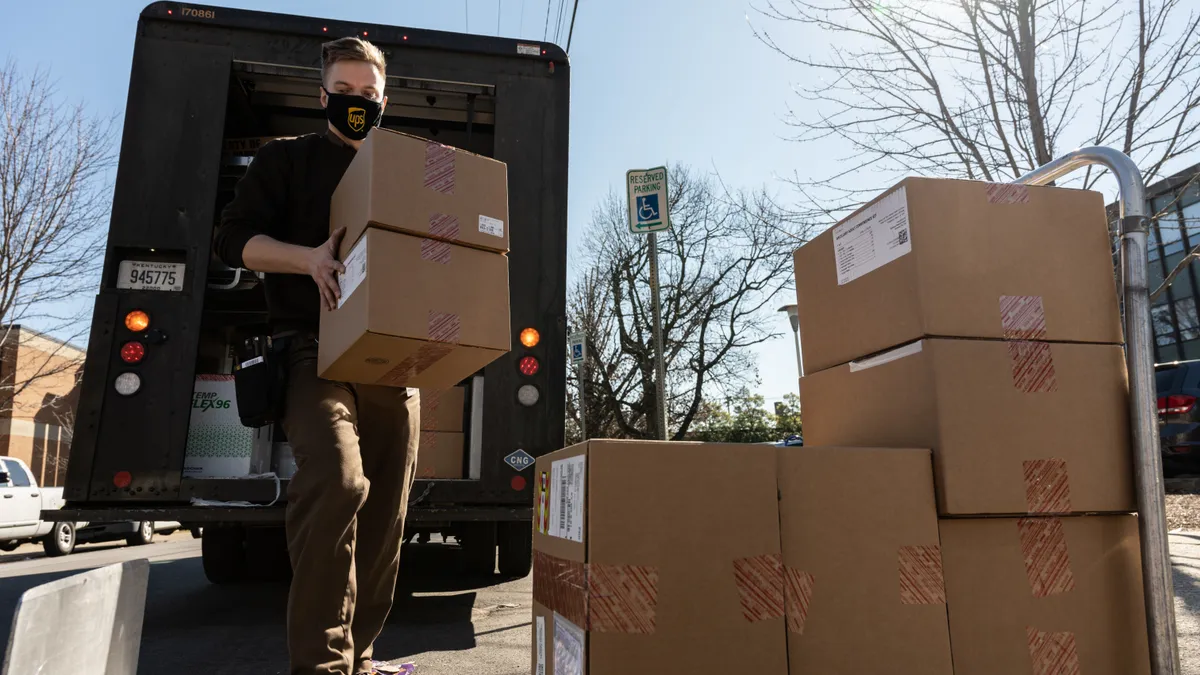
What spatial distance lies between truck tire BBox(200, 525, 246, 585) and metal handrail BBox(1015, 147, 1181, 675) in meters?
4.49

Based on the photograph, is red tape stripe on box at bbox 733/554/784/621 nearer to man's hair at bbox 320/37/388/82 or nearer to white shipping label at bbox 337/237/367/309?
white shipping label at bbox 337/237/367/309

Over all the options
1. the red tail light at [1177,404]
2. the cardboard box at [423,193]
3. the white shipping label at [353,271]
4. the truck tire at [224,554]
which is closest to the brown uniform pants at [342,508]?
the white shipping label at [353,271]

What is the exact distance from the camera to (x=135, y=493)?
3.30 m

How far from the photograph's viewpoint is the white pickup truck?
948 cm

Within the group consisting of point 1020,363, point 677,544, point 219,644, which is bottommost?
point 219,644

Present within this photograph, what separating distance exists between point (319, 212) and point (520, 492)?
6.15 feet

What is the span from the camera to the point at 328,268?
1940 mm

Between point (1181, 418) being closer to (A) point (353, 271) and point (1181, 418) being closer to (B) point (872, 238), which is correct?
(B) point (872, 238)

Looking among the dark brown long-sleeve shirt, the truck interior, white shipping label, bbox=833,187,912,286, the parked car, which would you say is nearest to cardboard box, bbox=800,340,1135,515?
white shipping label, bbox=833,187,912,286

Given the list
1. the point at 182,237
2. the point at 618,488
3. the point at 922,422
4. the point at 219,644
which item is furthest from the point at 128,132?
the point at 922,422

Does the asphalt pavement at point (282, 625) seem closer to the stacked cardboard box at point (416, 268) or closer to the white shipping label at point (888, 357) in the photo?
the stacked cardboard box at point (416, 268)

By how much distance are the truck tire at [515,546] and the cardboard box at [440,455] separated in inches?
32.9

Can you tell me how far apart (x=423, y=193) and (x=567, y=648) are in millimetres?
1103

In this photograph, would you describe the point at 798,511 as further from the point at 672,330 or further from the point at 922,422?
the point at 672,330
